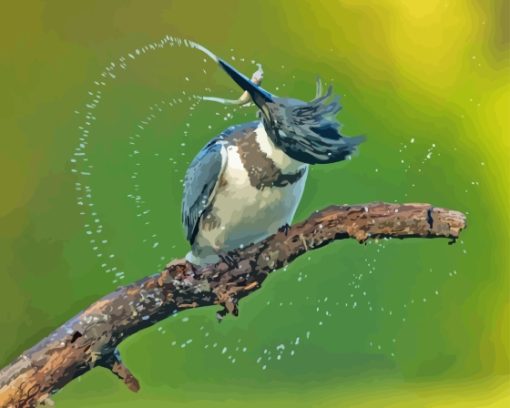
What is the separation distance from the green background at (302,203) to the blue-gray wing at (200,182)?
0.10 ft

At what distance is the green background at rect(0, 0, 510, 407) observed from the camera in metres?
1.16

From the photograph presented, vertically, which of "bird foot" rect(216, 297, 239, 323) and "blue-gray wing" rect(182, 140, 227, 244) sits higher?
"blue-gray wing" rect(182, 140, 227, 244)

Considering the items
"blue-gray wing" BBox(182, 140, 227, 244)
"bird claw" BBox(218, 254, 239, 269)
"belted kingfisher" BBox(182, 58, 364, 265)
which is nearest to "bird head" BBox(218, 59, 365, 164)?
"belted kingfisher" BBox(182, 58, 364, 265)

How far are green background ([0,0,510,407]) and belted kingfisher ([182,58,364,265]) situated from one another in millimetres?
54

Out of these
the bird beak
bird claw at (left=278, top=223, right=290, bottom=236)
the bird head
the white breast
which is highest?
the bird beak

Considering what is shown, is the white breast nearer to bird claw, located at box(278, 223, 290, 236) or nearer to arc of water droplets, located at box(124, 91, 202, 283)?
bird claw, located at box(278, 223, 290, 236)

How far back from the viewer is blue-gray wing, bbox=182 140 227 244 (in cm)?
111

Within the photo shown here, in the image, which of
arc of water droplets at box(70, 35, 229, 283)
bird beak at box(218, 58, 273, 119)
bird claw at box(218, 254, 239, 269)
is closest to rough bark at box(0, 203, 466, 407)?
bird claw at box(218, 254, 239, 269)

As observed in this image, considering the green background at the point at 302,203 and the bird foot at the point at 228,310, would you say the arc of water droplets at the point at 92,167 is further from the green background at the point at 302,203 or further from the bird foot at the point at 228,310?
the bird foot at the point at 228,310

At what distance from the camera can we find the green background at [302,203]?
1155mm

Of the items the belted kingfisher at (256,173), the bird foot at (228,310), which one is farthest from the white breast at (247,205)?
the bird foot at (228,310)

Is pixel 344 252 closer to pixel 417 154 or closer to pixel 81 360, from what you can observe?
Result: pixel 417 154

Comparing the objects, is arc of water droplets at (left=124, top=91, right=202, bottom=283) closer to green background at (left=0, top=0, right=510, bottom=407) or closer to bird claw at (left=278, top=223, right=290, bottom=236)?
green background at (left=0, top=0, right=510, bottom=407)

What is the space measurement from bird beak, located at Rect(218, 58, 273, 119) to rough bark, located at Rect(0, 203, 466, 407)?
267 mm
